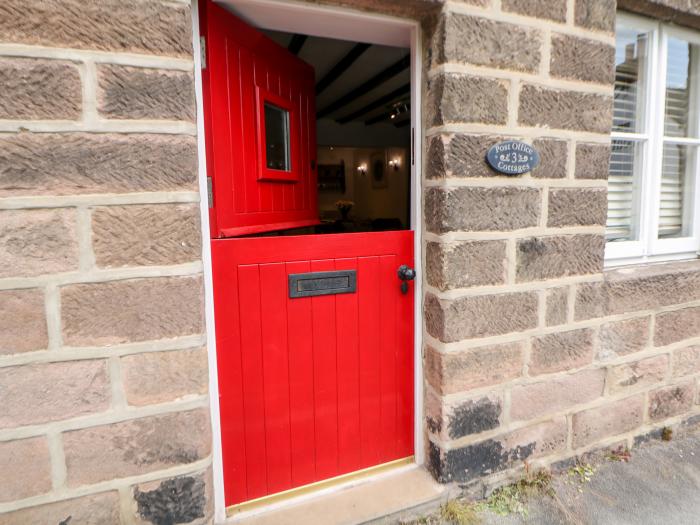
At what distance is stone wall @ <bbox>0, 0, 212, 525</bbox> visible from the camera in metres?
1.21

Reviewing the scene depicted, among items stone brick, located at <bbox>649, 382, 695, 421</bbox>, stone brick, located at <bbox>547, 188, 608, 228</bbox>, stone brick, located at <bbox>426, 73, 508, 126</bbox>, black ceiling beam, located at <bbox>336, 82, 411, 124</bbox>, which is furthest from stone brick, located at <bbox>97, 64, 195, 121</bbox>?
black ceiling beam, located at <bbox>336, 82, 411, 124</bbox>

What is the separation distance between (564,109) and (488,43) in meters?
0.47

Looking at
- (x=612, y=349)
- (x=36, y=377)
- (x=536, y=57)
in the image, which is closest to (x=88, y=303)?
(x=36, y=377)

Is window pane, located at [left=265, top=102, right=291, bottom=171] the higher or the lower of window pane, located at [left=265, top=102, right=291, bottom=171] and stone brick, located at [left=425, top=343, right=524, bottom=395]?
the higher

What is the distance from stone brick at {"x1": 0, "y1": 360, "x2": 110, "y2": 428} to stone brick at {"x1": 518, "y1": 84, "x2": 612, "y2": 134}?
1.88 metres

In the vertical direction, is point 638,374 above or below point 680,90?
below

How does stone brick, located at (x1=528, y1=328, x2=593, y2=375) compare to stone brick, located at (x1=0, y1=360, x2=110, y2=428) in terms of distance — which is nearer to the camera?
stone brick, located at (x1=0, y1=360, x2=110, y2=428)

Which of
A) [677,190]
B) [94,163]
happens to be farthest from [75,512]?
[677,190]

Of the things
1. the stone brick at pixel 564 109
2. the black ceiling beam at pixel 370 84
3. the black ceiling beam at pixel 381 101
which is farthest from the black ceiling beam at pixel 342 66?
the stone brick at pixel 564 109

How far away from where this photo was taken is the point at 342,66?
3.85 m

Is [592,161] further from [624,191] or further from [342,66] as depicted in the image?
[342,66]

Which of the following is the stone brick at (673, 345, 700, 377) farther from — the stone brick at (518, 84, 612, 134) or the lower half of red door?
the lower half of red door

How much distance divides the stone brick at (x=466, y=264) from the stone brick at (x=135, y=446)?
106 cm

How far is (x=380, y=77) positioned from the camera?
166 inches
